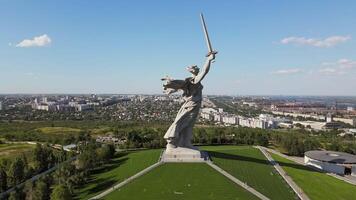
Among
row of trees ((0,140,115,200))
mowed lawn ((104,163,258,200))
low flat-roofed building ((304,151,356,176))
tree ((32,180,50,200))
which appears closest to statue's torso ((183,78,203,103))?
mowed lawn ((104,163,258,200))

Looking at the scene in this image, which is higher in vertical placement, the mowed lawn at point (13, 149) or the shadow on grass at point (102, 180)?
the shadow on grass at point (102, 180)

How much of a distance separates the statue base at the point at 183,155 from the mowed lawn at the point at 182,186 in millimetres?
1028

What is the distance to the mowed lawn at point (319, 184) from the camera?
2752cm

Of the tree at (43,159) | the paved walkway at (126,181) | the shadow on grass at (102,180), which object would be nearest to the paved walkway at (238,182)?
the paved walkway at (126,181)

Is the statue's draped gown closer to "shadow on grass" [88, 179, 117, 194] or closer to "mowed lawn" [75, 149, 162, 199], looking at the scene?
"mowed lawn" [75, 149, 162, 199]

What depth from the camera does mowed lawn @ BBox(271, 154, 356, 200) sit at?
27516mm

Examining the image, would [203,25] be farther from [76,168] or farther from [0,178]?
[0,178]

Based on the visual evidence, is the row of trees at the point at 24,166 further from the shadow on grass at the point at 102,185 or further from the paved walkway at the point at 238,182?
the paved walkway at the point at 238,182

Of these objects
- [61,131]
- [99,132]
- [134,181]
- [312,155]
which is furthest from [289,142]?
[61,131]

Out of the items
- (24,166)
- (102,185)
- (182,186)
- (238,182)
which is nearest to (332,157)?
(238,182)

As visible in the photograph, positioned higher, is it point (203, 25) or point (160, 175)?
point (203, 25)

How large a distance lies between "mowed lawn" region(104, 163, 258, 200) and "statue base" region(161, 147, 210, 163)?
1028mm

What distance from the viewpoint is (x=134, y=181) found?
2734cm

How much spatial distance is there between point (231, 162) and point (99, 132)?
51.3 m
